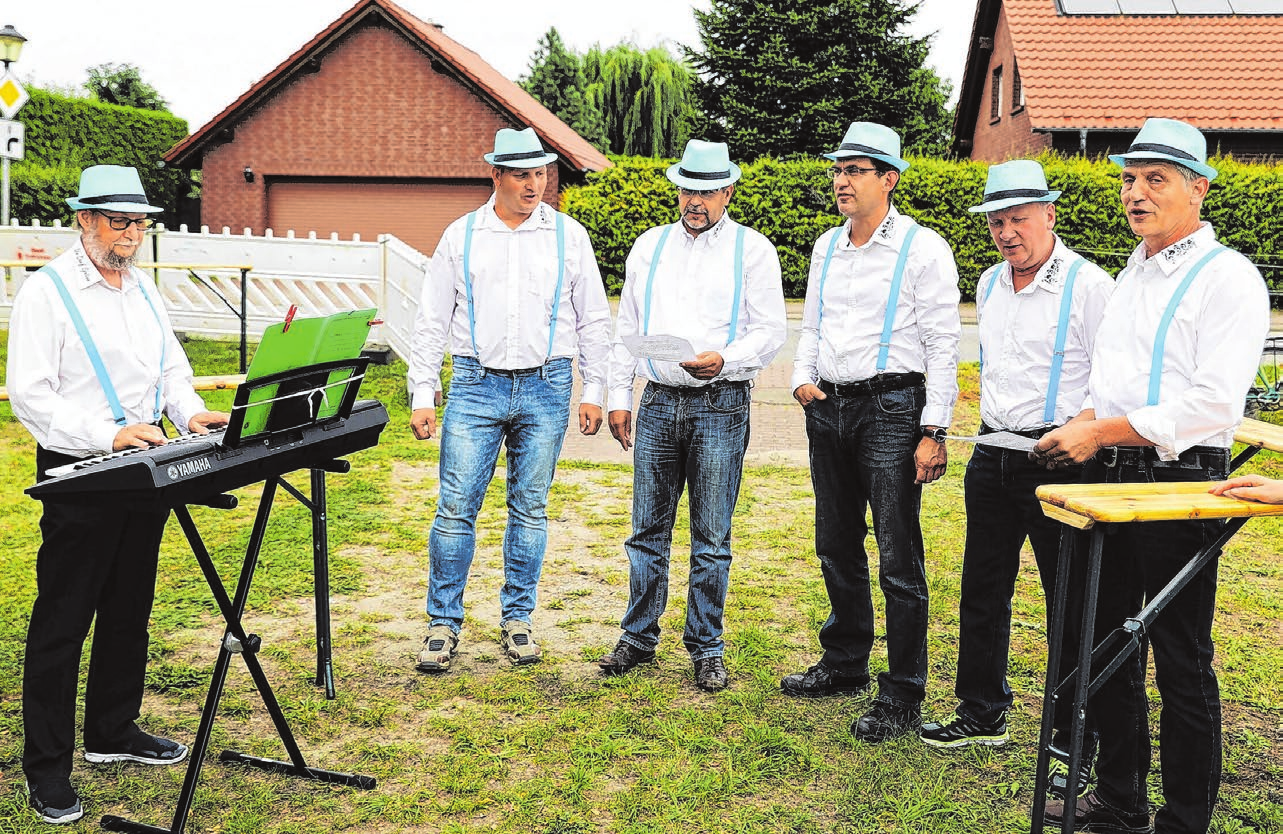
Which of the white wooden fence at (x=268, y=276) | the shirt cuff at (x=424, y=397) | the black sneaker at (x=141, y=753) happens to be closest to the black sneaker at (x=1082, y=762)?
the shirt cuff at (x=424, y=397)

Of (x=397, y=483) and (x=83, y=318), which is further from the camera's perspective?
(x=397, y=483)

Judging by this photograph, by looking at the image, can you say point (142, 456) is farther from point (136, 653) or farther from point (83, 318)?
point (136, 653)

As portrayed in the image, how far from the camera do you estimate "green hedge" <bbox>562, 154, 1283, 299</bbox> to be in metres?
16.0

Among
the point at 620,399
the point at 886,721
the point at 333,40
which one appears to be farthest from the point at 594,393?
the point at 333,40

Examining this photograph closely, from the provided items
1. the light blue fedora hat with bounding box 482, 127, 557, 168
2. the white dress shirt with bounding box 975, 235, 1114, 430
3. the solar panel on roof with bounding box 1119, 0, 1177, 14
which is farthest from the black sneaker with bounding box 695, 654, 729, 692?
the solar panel on roof with bounding box 1119, 0, 1177, 14

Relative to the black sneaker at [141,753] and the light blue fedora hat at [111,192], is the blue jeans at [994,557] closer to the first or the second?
the black sneaker at [141,753]

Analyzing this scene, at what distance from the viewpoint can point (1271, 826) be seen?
3.53m

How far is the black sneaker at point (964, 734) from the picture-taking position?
13.5 ft

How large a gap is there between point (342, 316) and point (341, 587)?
9.14 ft

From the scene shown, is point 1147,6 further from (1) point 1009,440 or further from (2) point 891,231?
(1) point 1009,440

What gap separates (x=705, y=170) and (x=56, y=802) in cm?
322

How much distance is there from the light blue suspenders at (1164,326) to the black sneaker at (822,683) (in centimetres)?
188

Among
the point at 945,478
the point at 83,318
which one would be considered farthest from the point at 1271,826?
the point at 945,478

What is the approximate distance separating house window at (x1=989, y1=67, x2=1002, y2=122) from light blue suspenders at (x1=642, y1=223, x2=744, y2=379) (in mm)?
21178
